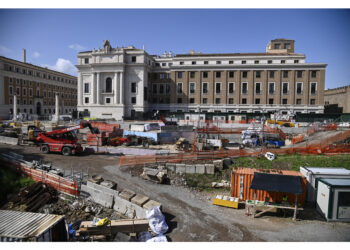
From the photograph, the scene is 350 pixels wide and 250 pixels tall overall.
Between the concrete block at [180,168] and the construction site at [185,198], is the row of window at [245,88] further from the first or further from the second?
the concrete block at [180,168]

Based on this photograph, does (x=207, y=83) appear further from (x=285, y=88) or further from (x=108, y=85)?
(x=108, y=85)

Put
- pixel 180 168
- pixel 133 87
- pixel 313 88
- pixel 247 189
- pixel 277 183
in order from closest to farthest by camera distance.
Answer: pixel 277 183, pixel 247 189, pixel 180 168, pixel 313 88, pixel 133 87

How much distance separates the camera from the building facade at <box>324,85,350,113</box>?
203 ft

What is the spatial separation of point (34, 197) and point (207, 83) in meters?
52.0

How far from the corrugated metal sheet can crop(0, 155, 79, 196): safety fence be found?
3.82 meters

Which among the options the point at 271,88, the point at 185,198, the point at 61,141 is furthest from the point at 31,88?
the point at 185,198

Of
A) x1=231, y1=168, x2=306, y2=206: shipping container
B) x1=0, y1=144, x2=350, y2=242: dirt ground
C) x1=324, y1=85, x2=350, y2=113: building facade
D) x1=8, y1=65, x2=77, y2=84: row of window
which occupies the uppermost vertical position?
x1=8, y1=65, x2=77, y2=84: row of window

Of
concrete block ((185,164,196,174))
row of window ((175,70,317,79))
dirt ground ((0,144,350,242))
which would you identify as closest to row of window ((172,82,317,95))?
row of window ((175,70,317,79))

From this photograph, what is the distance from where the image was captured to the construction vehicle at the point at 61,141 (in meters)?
22.4

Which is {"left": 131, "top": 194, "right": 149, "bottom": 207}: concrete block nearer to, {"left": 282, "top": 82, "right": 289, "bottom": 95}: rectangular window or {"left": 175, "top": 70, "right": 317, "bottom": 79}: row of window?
{"left": 175, "top": 70, "right": 317, "bottom": 79}: row of window

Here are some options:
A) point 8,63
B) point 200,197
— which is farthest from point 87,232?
point 8,63

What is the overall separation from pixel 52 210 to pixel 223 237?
8.61 metres

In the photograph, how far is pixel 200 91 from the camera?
59.7 metres

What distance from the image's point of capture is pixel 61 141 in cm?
2266
